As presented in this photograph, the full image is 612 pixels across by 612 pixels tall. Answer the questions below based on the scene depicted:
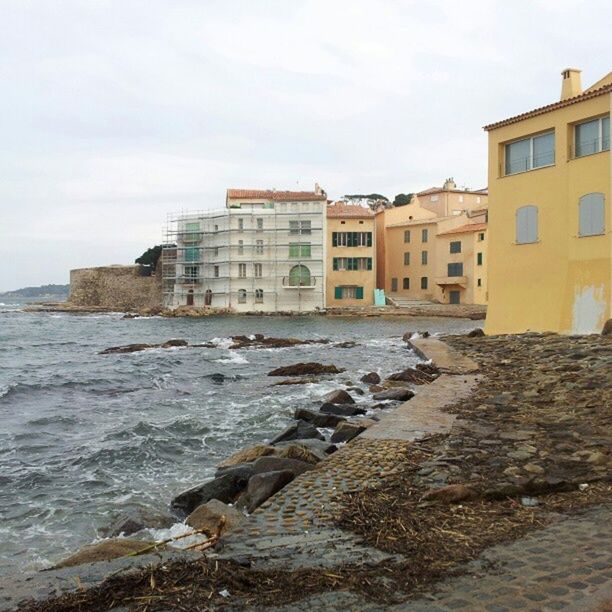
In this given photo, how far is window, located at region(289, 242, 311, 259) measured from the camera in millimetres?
65188

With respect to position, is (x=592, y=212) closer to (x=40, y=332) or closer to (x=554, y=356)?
(x=554, y=356)

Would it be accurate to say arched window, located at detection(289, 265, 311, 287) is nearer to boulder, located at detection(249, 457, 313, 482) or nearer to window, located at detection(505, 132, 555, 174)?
window, located at detection(505, 132, 555, 174)

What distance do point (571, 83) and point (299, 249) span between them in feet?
141

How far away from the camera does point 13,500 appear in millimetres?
8438

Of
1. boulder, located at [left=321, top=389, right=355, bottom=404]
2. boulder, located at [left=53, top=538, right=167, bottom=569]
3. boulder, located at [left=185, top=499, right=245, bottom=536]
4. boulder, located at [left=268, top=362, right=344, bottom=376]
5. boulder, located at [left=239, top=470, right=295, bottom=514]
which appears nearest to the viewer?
boulder, located at [left=53, top=538, right=167, bottom=569]

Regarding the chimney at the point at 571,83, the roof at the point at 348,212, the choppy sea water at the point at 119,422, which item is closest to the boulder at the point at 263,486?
the choppy sea water at the point at 119,422

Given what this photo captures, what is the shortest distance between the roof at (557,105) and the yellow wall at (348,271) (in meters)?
42.3

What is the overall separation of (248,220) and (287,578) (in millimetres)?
63084

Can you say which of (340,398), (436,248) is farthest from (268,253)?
(340,398)

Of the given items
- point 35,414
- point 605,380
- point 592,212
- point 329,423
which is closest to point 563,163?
point 592,212

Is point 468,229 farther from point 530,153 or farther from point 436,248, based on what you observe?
point 530,153

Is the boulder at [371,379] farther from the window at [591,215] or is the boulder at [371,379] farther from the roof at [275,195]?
the roof at [275,195]

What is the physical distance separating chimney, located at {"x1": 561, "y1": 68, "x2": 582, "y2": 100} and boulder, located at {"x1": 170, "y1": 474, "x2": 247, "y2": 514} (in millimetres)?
21637

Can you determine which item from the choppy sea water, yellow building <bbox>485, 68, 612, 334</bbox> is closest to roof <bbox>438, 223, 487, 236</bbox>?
the choppy sea water
